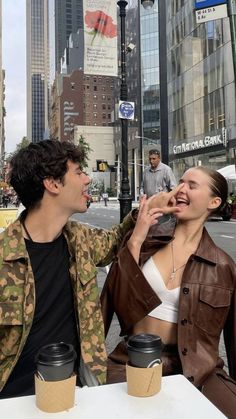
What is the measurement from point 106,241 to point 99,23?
867 centimetres

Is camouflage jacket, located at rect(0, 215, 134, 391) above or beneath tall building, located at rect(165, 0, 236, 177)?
beneath

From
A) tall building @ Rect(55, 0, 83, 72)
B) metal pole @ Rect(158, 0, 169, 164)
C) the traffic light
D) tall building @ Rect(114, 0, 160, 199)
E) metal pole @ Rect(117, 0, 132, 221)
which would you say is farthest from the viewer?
tall building @ Rect(55, 0, 83, 72)

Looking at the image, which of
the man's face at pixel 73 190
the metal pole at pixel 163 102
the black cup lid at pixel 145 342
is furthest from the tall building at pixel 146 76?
the black cup lid at pixel 145 342

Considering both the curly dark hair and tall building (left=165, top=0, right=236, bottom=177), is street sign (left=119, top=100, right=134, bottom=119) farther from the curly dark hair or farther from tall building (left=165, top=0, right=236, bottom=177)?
tall building (left=165, top=0, right=236, bottom=177)

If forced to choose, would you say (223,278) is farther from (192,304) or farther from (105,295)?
(105,295)

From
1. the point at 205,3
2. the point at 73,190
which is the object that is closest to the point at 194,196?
the point at 73,190

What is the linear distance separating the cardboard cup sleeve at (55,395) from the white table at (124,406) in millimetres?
21

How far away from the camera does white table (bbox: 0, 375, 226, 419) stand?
4.79 ft

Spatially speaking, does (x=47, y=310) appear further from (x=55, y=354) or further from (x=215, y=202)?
(x=215, y=202)

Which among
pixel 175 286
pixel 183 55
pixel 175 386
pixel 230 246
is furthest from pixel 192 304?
pixel 183 55

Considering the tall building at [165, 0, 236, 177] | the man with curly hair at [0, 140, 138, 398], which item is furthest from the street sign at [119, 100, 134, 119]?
the tall building at [165, 0, 236, 177]

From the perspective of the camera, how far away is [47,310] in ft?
7.09

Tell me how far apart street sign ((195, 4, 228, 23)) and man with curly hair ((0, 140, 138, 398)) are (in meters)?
7.02

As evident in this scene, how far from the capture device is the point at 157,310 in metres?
2.34
